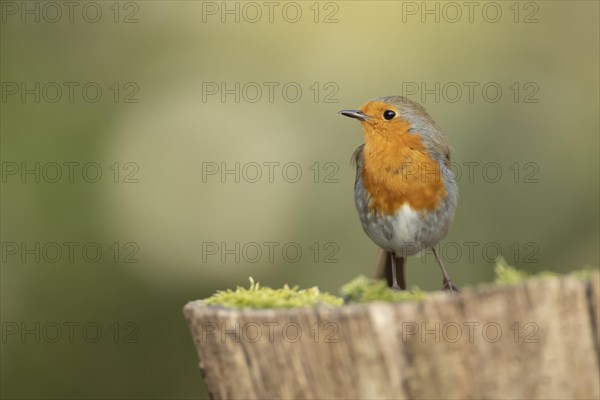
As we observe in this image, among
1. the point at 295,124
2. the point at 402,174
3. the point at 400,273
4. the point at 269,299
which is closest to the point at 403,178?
the point at 402,174

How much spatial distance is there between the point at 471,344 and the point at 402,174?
2580mm

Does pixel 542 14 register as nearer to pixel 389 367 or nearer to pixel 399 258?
pixel 399 258

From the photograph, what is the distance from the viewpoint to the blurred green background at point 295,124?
26.2ft

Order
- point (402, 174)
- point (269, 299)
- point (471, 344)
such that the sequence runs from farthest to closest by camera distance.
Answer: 1. point (402, 174)
2. point (269, 299)
3. point (471, 344)

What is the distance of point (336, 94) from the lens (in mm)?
8531

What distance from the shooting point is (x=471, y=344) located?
232 centimetres

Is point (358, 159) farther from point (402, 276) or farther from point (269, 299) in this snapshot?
point (269, 299)

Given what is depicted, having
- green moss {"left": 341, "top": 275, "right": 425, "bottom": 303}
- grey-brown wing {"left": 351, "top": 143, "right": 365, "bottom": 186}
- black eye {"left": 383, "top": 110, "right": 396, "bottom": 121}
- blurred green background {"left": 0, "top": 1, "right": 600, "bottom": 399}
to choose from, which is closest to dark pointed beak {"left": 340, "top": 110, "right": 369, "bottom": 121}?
black eye {"left": 383, "top": 110, "right": 396, "bottom": 121}

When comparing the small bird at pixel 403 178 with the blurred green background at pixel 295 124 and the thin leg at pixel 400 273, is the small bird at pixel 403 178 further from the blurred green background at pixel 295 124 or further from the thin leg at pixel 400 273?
the blurred green background at pixel 295 124

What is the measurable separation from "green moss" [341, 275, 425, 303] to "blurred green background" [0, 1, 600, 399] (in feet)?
15.2

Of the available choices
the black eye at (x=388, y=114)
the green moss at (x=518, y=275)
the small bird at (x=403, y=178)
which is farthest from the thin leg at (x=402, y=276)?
the green moss at (x=518, y=275)

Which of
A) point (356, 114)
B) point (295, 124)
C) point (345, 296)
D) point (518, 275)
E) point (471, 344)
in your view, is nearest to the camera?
point (471, 344)

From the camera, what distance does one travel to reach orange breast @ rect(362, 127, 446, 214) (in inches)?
191

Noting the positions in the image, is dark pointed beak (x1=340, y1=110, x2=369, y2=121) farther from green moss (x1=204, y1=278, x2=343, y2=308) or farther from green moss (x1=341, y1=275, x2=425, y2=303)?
green moss (x1=204, y1=278, x2=343, y2=308)
